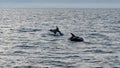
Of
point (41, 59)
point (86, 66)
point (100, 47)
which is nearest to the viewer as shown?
point (86, 66)

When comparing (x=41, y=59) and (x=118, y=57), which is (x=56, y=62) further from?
(x=118, y=57)

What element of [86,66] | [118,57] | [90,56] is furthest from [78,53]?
[86,66]

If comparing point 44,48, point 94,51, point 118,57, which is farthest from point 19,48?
point 118,57

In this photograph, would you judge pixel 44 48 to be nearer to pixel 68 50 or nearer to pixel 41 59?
pixel 68 50

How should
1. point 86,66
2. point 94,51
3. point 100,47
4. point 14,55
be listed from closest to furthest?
point 86,66
point 14,55
point 94,51
point 100,47

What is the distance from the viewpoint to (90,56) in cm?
3812

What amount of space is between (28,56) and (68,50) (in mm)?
6804

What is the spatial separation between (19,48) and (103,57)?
11728 millimetres

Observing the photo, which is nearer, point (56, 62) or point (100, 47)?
point (56, 62)

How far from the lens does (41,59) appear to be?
3559 centimetres

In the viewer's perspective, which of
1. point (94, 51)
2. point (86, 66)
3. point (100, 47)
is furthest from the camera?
point (100, 47)

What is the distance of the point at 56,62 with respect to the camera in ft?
112

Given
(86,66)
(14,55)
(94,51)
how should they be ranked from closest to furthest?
(86,66)
(14,55)
(94,51)

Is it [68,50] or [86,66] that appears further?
[68,50]
